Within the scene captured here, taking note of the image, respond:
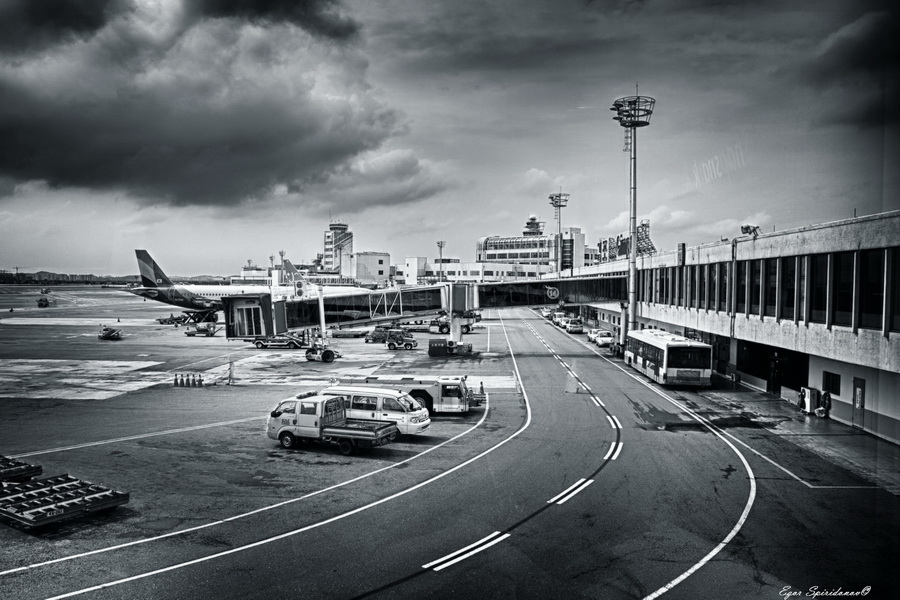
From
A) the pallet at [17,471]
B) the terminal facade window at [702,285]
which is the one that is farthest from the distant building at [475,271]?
the pallet at [17,471]

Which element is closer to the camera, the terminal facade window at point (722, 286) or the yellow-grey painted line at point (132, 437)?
the yellow-grey painted line at point (132, 437)

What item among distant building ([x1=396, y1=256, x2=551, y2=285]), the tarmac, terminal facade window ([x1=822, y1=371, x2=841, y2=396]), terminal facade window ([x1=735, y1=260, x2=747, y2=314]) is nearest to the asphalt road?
the tarmac

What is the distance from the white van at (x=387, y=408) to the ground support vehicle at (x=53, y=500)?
34.2 ft

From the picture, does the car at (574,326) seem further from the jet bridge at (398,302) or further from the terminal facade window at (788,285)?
the terminal facade window at (788,285)

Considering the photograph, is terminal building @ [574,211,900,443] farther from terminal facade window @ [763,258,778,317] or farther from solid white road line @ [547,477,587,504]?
solid white road line @ [547,477,587,504]

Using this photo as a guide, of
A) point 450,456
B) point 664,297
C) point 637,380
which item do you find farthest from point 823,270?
point 664,297

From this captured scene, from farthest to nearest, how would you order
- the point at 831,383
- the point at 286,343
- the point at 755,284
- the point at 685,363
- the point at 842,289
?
the point at 286,343, the point at 685,363, the point at 755,284, the point at 831,383, the point at 842,289

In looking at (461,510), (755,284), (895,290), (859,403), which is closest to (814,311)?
(859,403)

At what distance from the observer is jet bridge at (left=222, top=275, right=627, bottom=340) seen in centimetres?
5516

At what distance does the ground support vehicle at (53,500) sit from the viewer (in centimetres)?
1633

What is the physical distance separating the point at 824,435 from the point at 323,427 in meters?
23.0

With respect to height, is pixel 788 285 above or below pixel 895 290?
above

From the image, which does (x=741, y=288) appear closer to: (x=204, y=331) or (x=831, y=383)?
(x=831, y=383)

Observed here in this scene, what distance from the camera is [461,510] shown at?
17.4 meters
